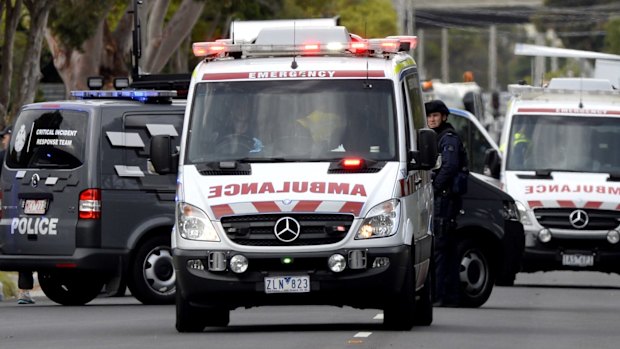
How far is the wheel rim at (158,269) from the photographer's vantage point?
64.0 feet

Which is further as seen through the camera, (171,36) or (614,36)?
(614,36)

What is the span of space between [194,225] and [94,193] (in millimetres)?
4423

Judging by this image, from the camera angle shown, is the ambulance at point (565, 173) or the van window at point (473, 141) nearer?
the ambulance at point (565, 173)

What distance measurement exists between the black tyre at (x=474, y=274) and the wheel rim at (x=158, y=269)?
302 centimetres

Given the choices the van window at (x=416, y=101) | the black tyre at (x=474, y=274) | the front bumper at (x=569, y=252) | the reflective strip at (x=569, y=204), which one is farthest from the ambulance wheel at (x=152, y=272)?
the reflective strip at (x=569, y=204)

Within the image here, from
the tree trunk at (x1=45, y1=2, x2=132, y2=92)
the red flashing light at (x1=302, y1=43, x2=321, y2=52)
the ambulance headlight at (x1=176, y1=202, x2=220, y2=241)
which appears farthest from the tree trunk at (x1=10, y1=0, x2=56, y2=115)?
the ambulance headlight at (x1=176, y1=202, x2=220, y2=241)

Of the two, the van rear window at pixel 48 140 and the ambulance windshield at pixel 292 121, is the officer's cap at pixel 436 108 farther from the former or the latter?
the ambulance windshield at pixel 292 121

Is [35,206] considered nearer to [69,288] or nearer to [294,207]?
[69,288]

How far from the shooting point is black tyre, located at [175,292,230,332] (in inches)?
594

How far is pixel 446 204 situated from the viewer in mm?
18875

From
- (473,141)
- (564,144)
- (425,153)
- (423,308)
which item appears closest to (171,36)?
(473,141)

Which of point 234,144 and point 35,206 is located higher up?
point 234,144

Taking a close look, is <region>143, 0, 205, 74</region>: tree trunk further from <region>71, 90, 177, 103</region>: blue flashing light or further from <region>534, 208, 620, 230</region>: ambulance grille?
<region>71, 90, 177, 103</region>: blue flashing light

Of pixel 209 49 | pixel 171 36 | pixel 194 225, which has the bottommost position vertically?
pixel 194 225
